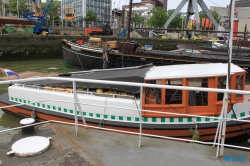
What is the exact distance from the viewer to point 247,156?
10.9 ft

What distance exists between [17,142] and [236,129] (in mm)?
4785

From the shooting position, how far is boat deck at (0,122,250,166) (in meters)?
3.16

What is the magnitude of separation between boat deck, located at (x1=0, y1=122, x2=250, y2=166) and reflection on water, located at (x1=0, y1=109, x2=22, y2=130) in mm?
4314

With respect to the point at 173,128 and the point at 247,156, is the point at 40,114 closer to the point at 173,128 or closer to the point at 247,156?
the point at 173,128

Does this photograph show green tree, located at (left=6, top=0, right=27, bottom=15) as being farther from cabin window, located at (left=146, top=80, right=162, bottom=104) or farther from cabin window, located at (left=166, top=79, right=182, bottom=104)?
cabin window, located at (left=166, top=79, right=182, bottom=104)

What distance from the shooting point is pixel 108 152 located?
3.39 m

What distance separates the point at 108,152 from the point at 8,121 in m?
6.10

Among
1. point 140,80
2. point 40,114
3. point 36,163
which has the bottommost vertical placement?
point 40,114

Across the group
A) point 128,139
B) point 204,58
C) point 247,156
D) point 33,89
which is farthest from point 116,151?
point 204,58

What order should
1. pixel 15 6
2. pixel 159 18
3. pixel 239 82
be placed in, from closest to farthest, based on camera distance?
pixel 239 82 → pixel 15 6 → pixel 159 18

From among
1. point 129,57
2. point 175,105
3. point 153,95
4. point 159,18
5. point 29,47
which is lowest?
point 175,105

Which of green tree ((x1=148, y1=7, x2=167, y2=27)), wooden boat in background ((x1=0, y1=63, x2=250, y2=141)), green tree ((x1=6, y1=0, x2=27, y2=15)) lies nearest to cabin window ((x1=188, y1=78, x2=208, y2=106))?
wooden boat in background ((x1=0, y1=63, x2=250, y2=141))

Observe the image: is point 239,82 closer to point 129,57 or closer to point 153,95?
point 153,95

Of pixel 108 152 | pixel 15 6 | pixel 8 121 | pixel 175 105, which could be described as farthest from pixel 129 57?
pixel 15 6
